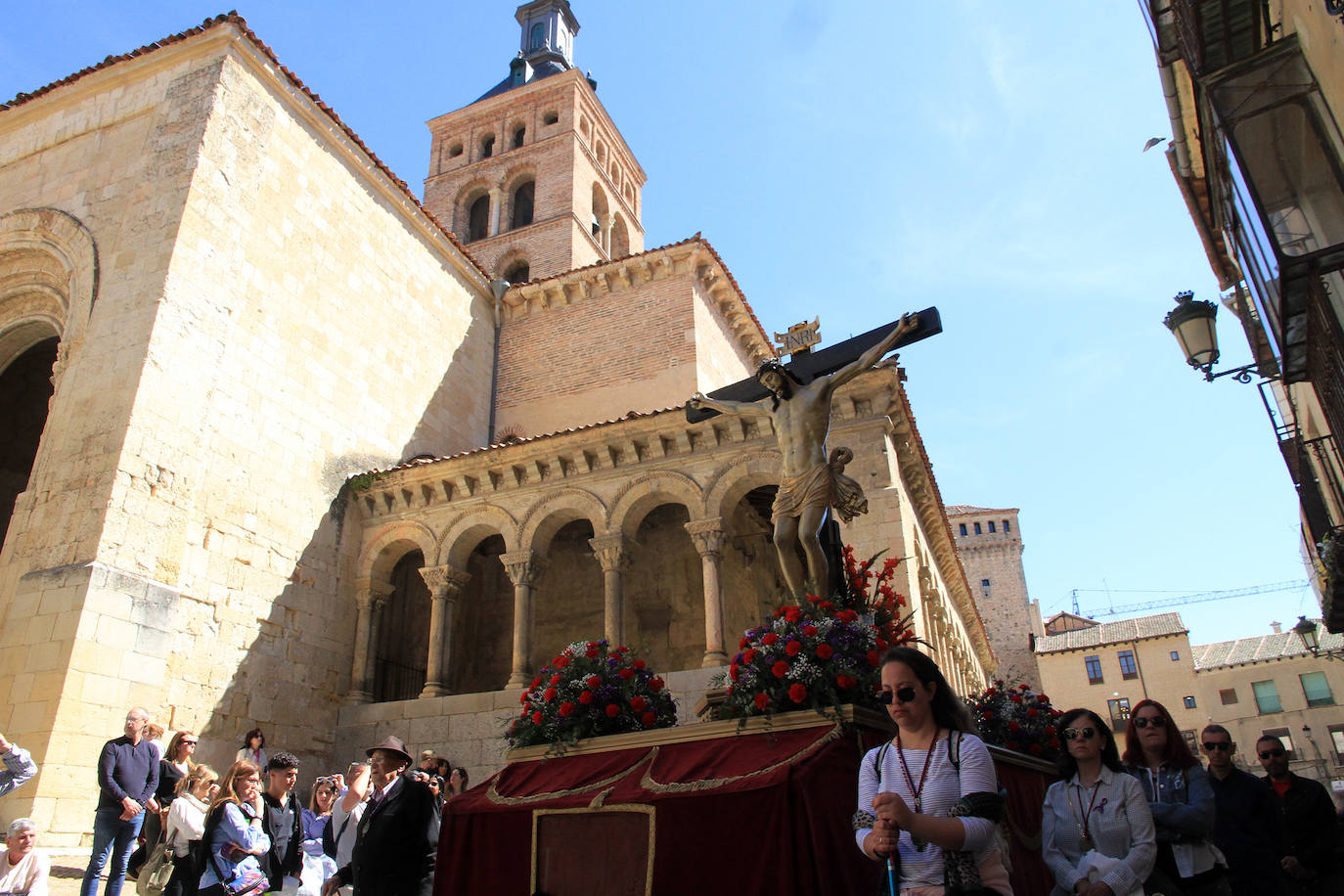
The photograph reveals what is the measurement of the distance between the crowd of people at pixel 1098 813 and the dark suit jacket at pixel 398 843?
9.21 feet

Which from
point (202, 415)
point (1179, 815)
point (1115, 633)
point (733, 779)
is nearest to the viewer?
point (1179, 815)

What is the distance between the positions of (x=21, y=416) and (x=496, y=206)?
1519 centimetres

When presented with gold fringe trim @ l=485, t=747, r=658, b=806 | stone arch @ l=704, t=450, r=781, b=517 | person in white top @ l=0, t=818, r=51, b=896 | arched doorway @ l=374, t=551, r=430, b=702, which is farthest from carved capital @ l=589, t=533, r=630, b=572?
person in white top @ l=0, t=818, r=51, b=896

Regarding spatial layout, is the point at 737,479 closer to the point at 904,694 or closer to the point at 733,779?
the point at 733,779

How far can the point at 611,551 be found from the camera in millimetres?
12875

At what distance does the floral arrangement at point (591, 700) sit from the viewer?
5.79 meters

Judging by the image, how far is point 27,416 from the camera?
15641 mm

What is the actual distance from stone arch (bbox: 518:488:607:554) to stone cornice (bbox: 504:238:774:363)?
21.8 ft

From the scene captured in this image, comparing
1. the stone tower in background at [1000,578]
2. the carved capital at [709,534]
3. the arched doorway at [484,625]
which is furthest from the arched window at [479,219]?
the stone tower in background at [1000,578]

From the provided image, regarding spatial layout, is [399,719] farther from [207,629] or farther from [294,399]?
[294,399]

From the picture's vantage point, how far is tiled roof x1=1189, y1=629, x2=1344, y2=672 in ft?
131

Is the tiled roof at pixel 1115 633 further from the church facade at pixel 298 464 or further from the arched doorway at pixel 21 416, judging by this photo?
the arched doorway at pixel 21 416

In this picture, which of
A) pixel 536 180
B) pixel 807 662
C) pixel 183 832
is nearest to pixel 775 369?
pixel 807 662

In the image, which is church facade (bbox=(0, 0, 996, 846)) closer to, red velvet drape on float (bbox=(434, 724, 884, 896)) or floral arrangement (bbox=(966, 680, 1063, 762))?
floral arrangement (bbox=(966, 680, 1063, 762))
